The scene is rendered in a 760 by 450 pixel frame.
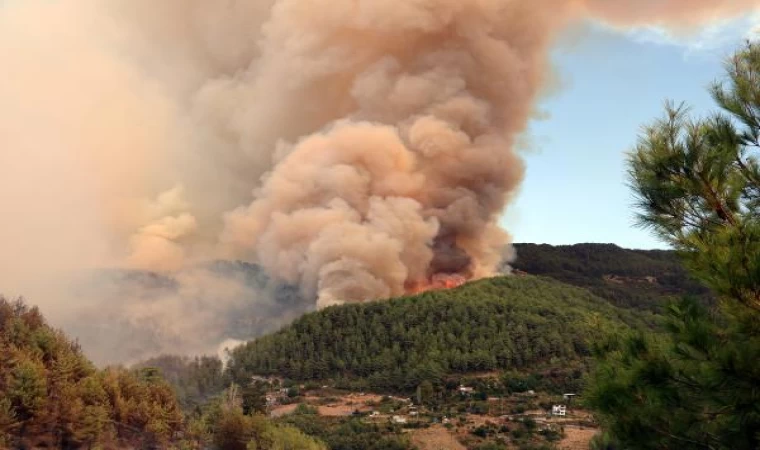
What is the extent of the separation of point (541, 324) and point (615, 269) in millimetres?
75977

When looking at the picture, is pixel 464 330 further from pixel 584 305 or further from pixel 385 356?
pixel 584 305

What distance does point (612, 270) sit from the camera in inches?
6156

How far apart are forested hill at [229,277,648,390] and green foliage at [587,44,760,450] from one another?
6677 centimetres

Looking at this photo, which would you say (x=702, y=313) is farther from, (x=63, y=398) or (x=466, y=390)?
(x=466, y=390)

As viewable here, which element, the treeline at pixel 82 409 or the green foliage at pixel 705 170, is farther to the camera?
the treeline at pixel 82 409

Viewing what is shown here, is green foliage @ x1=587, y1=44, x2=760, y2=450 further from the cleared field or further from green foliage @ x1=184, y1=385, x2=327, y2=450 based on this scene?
the cleared field

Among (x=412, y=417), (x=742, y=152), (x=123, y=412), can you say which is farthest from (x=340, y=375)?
(x=742, y=152)

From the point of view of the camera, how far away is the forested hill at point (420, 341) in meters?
79.4

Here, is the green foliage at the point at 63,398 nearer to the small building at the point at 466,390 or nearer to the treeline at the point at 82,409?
the treeline at the point at 82,409

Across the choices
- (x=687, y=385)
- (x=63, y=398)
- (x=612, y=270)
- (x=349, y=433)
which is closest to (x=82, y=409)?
(x=63, y=398)

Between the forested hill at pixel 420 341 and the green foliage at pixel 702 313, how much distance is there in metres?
66.8

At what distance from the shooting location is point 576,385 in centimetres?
7156

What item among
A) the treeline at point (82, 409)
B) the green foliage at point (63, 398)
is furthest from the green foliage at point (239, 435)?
the green foliage at point (63, 398)

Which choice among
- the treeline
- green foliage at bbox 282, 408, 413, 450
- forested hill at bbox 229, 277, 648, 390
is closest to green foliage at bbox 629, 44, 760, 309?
the treeline
